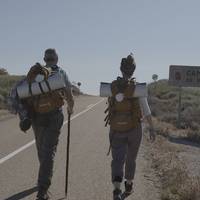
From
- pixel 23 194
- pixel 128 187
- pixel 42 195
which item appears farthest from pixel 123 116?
pixel 23 194

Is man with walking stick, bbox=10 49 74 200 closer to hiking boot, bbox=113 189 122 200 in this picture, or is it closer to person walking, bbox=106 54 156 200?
person walking, bbox=106 54 156 200

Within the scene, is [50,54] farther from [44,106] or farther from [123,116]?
[123,116]

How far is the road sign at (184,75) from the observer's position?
2725 cm

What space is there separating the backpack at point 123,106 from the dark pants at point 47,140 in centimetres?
77

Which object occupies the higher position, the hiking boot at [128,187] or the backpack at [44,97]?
the backpack at [44,97]

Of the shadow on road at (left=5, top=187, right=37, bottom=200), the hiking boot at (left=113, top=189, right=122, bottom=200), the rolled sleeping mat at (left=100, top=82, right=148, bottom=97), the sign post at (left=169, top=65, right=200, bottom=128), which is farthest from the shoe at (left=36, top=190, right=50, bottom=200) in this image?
the sign post at (left=169, top=65, right=200, bottom=128)

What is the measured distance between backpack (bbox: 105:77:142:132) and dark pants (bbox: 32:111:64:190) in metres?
0.77

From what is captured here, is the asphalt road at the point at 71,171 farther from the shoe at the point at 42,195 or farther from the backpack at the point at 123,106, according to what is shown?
the backpack at the point at 123,106

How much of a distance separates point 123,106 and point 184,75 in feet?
64.1

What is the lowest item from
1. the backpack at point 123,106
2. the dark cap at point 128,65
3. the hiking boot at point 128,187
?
the hiking boot at point 128,187

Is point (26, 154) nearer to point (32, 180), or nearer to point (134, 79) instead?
point (32, 180)

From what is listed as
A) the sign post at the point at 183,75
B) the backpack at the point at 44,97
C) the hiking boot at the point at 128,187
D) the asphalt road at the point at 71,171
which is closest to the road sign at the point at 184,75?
the sign post at the point at 183,75

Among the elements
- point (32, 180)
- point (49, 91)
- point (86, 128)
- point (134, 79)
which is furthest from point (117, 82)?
point (86, 128)

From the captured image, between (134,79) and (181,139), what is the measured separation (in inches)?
543
